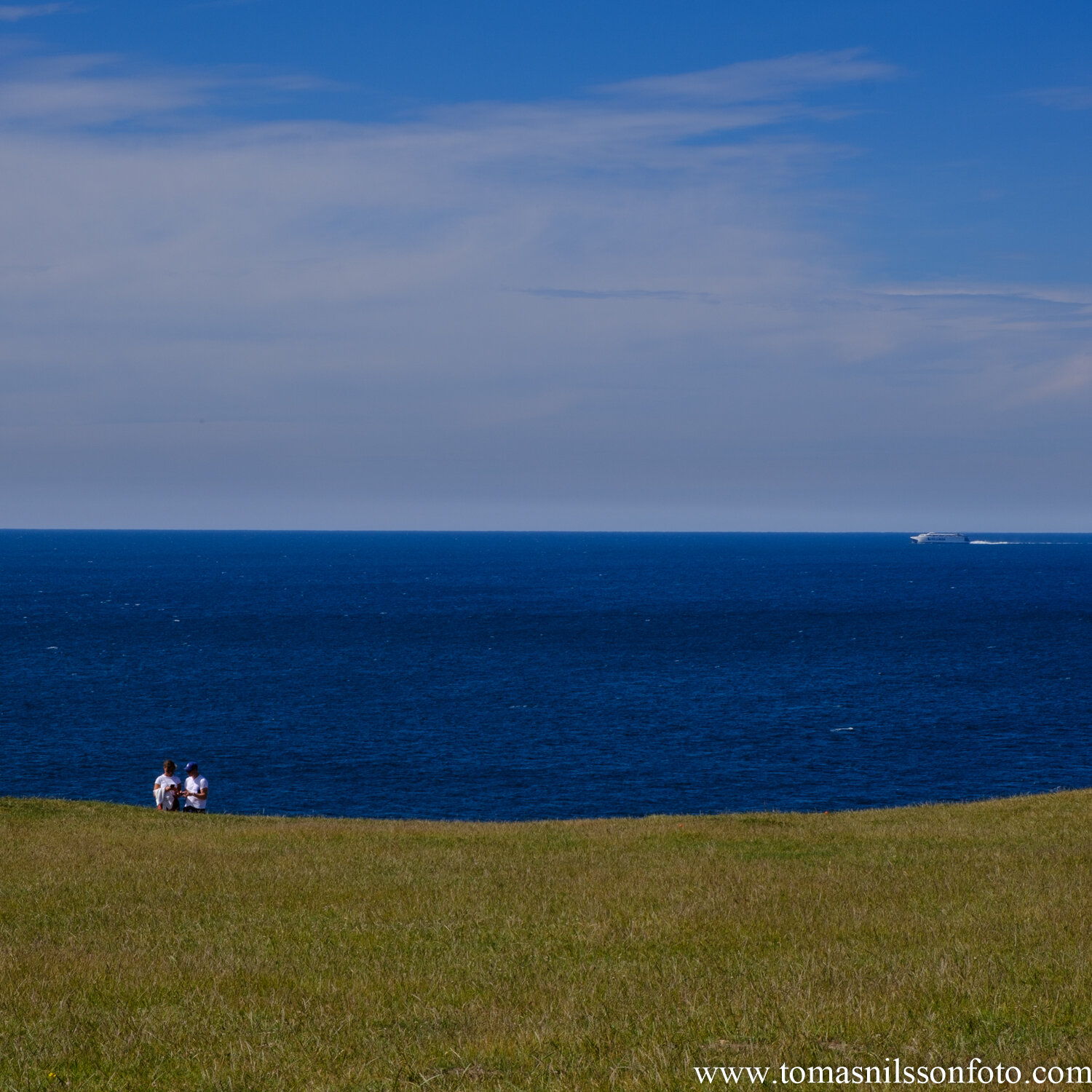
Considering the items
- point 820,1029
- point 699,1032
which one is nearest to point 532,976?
point 699,1032

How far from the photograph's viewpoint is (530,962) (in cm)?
1305

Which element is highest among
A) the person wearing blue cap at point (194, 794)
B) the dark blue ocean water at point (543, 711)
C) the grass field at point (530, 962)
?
the grass field at point (530, 962)

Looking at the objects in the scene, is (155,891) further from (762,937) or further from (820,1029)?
(820,1029)

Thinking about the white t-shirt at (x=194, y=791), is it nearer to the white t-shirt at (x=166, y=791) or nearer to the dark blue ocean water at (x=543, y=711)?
the white t-shirt at (x=166, y=791)

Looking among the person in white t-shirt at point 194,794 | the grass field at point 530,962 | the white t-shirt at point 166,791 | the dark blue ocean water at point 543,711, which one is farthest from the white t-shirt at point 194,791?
the dark blue ocean water at point 543,711

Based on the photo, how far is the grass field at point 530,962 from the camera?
31.1ft

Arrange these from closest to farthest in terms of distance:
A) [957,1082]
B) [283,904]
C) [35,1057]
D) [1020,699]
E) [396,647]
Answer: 1. [957,1082]
2. [35,1057]
3. [283,904]
4. [1020,699]
5. [396,647]

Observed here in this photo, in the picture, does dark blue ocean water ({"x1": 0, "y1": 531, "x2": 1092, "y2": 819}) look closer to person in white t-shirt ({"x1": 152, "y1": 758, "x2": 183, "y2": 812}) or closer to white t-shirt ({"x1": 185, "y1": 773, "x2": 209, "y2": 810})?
person in white t-shirt ({"x1": 152, "y1": 758, "x2": 183, "y2": 812})

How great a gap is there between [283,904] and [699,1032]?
27.7ft

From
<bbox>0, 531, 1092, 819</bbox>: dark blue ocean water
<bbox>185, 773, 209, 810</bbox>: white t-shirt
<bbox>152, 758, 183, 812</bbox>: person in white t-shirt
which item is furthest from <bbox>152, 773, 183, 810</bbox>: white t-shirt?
<bbox>0, 531, 1092, 819</bbox>: dark blue ocean water

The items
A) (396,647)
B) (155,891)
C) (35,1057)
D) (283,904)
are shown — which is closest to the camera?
(35,1057)

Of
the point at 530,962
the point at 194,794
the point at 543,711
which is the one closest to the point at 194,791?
the point at 194,794

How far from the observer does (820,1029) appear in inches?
392

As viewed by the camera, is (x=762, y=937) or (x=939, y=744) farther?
(x=939, y=744)
